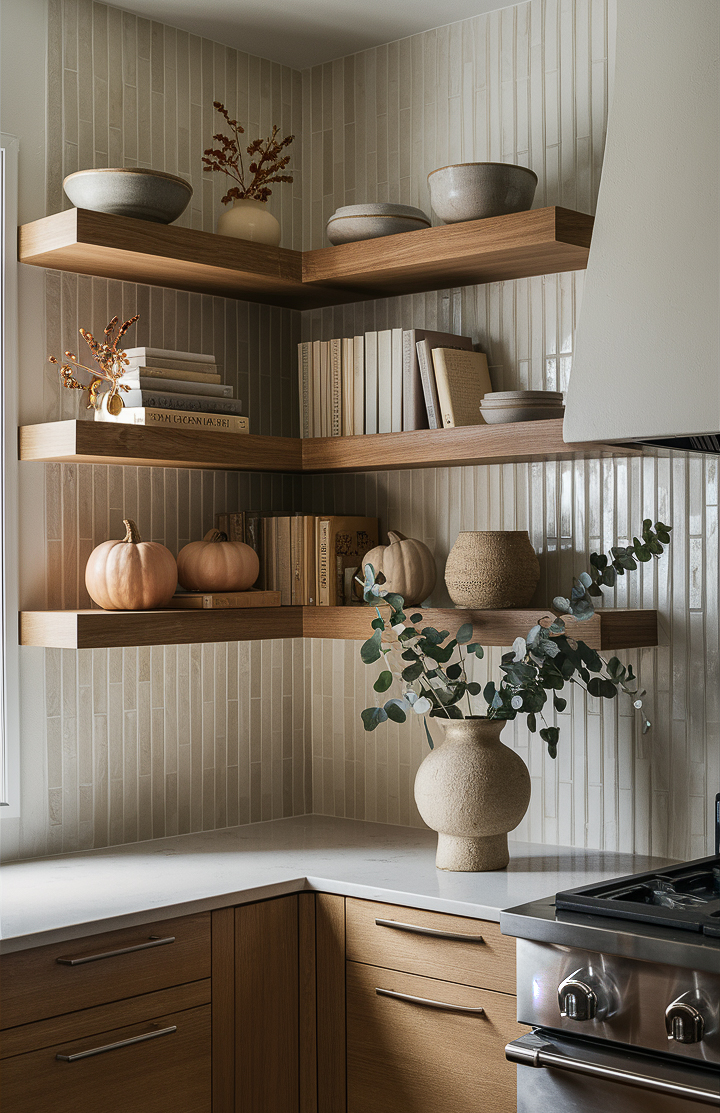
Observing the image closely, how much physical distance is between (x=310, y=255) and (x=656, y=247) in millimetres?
1191

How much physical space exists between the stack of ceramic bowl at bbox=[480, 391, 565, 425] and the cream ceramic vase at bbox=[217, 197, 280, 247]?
0.72 meters

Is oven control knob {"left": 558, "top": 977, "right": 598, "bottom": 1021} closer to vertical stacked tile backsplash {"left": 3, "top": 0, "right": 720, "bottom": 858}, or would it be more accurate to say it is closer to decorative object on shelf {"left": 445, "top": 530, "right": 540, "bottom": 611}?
vertical stacked tile backsplash {"left": 3, "top": 0, "right": 720, "bottom": 858}

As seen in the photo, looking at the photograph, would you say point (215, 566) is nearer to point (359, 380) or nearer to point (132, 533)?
point (132, 533)

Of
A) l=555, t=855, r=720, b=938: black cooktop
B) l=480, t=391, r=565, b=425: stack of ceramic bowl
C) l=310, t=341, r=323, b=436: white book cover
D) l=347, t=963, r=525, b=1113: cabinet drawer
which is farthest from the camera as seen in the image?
l=310, t=341, r=323, b=436: white book cover

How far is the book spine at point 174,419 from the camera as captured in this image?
264cm

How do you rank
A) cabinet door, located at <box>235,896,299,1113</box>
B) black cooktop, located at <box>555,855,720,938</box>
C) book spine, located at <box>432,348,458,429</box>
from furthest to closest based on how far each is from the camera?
book spine, located at <box>432,348,458,429</box> → cabinet door, located at <box>235,896,299,1113</box> → black cooktop, located at <box>555,855,720,938</box>

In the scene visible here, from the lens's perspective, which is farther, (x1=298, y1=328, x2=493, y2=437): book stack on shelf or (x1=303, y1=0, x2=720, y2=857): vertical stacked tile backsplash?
(x1=298, y1=328, x2=493, y2=437): book stack on shelf

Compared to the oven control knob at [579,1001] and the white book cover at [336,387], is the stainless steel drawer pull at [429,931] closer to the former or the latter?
the oven control knob at [579,1001]

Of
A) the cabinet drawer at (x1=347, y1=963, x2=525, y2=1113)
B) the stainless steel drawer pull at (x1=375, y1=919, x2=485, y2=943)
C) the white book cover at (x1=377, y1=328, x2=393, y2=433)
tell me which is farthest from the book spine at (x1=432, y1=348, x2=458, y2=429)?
the cabinet drawer at (x1=347, y1=963, x2=525, y2=1113)

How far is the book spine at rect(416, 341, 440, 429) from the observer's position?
9.14 feet

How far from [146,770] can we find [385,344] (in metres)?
1.15

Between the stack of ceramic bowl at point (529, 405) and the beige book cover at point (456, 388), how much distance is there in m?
0.14

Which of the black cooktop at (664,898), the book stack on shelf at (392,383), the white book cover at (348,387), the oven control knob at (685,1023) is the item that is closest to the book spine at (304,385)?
the book stack on shelf at (392,383)

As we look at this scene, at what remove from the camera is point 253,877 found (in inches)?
98.9
